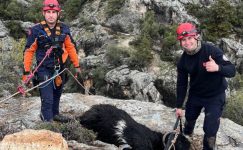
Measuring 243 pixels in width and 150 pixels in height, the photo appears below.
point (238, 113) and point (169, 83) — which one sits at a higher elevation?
point (238, 113)

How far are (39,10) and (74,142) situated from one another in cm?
2595

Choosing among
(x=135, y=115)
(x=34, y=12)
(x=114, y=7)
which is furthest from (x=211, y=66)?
(x=34, y=12)

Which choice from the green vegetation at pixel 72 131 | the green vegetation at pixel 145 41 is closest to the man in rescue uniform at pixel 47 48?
the green vegetation at pixel 72 131

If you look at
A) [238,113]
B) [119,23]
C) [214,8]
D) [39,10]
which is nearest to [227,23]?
[214,8]

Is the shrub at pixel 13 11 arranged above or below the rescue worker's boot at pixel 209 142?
above

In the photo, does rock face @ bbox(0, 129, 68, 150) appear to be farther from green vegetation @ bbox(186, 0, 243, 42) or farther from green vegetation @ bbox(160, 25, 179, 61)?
green vegetation @ bbox(186, 0, 243, 42)

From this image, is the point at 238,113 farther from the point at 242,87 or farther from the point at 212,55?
the point at 242,87

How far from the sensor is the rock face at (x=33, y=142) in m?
3.56

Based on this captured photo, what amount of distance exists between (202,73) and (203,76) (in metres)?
0.05

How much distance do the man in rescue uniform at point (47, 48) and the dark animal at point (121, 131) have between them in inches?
26.7

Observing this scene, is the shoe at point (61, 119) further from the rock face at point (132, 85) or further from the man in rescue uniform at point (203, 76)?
the rock face at point (132, 85)

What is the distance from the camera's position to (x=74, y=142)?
17.3 ft

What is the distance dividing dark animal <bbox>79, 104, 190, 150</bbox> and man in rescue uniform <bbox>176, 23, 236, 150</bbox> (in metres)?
0.46

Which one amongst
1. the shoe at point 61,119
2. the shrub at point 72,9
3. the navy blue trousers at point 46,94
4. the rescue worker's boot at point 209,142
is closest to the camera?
the rescue worker's boot at point 209,142
